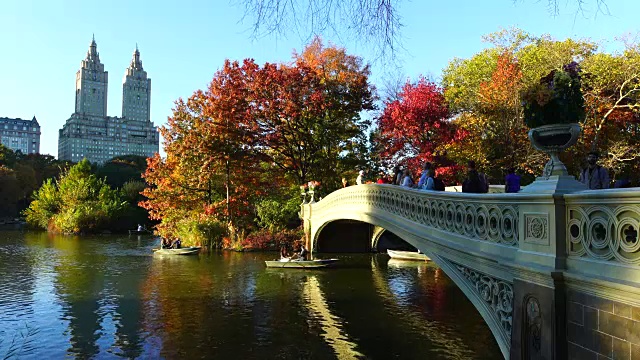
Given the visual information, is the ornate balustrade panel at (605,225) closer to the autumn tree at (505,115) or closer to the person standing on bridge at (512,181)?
the person standing on bridge at (512,181)

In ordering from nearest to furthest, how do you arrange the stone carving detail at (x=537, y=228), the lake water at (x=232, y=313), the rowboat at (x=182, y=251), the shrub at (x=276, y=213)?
the stone carving detail at (x=537, y=228) → the lake water at (x=232, y=313) → the rowboat at (x=182, y=251) → the shrub at (x=276, y=213)

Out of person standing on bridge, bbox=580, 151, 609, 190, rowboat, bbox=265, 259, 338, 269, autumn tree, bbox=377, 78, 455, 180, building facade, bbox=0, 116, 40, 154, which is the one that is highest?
building facade, bbox=0, 116, 40, 154

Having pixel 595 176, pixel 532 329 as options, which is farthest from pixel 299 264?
pixel 532 329

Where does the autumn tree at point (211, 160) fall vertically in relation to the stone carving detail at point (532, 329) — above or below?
above

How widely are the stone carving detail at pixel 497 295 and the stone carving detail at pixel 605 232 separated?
4.80 feet

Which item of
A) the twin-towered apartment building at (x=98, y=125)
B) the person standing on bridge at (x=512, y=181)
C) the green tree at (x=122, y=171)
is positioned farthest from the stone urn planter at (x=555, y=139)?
the twin-towered apartment building at (x=98, y=125)

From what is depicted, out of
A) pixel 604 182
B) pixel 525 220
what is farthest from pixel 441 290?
pixel 525 220

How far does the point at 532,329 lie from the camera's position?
5.03 meters

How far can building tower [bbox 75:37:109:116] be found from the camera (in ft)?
467

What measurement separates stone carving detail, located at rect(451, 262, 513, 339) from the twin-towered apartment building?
448 feet

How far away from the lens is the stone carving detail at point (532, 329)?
16.1 feet

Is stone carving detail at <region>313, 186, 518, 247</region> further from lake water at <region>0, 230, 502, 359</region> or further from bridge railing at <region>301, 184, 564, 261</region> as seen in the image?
lake water at <region>0, 230, 502, 359</region>

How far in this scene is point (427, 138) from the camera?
22.0 meters

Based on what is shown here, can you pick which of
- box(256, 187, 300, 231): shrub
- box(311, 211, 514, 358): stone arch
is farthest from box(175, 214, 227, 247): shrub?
box(311, 211, 514, 358): stone arch
